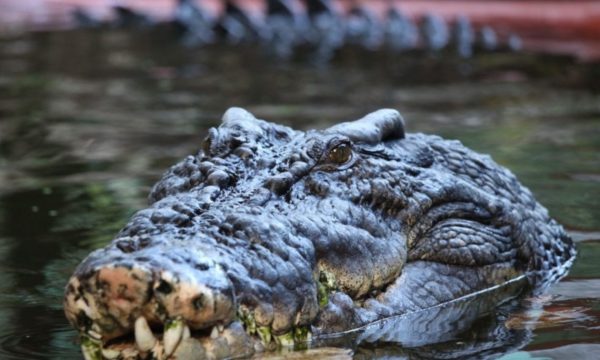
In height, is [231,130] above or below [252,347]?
above

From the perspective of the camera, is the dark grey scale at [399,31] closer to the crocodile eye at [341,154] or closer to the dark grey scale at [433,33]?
the dark grey scale at [433,33]

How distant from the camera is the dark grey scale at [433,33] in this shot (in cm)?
1488

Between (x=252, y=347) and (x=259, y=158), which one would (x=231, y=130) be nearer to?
(x=259, y=158)

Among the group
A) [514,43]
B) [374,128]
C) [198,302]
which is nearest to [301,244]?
[198,302]

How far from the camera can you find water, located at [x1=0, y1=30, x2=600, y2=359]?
4.37 metres

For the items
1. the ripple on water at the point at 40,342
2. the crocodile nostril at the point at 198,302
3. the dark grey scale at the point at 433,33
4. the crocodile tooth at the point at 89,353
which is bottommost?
the ripple on water at the point at 40,342

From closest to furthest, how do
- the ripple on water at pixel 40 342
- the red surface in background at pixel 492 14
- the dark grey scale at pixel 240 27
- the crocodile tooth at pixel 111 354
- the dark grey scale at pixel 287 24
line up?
the crocodile tooth at pixel 111 354, the ripple on water at pixel 40 342, the red surface in background at pixel 492 14, the dark grey scale at pixel 287 24, the dark grey scale at pixel 240 27

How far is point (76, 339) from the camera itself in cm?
409

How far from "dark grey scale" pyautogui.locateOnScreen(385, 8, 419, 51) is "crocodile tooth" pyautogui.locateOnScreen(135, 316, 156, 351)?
11871 millimetres

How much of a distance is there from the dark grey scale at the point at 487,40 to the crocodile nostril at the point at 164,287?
1162 centimetres

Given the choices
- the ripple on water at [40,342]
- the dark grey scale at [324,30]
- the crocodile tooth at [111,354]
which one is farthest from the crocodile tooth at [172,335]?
the dark grey scale at [324,30]

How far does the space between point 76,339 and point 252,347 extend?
0.87m

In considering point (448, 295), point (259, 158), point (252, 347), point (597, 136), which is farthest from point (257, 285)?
point (597, 136)

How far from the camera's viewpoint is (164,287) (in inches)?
127
